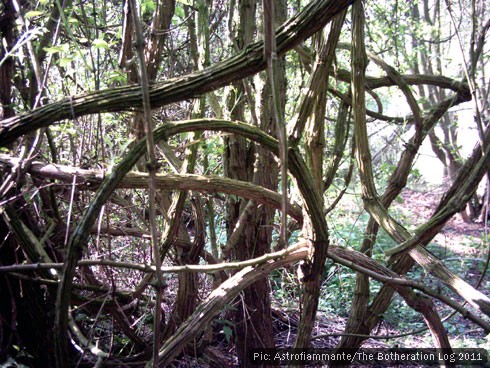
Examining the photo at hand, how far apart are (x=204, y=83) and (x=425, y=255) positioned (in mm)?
1272

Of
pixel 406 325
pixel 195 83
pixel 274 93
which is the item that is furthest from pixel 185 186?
pixel 406 325

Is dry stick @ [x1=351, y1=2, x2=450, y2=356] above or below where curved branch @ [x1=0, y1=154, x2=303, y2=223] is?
above

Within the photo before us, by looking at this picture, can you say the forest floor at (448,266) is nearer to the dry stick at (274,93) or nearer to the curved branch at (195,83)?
the curved branch at (195,83)

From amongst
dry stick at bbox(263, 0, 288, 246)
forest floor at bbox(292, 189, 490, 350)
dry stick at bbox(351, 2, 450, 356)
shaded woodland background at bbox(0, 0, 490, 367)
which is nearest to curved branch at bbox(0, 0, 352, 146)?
shaded woodland background at bbox(0, 0, 490, 367)

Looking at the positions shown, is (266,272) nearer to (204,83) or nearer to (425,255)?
(425,255)

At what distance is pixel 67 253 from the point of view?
1.44m

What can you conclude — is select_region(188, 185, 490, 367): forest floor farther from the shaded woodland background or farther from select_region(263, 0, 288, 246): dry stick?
select_region(263, 0, 288, 246): dry stick

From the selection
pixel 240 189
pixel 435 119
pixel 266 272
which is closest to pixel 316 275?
pixel 266 272

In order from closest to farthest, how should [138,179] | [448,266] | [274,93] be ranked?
[274,93], [138,179], [448,266]

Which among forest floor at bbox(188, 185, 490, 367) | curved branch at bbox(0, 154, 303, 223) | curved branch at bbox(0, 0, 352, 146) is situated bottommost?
forest floor at bbox(188, 185, 490, 367)

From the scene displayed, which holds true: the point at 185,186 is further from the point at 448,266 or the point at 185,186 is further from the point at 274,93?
the point at 448,266

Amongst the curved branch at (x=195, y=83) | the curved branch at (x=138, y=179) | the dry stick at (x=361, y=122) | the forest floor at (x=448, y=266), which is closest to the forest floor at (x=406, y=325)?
the forest floor at (x=448, y=266)

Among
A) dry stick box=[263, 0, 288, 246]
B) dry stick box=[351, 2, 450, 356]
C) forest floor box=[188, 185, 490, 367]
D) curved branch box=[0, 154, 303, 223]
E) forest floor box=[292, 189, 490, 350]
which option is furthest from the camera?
forest floor box=[292, 189, 490, 350]

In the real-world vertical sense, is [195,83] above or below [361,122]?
below
